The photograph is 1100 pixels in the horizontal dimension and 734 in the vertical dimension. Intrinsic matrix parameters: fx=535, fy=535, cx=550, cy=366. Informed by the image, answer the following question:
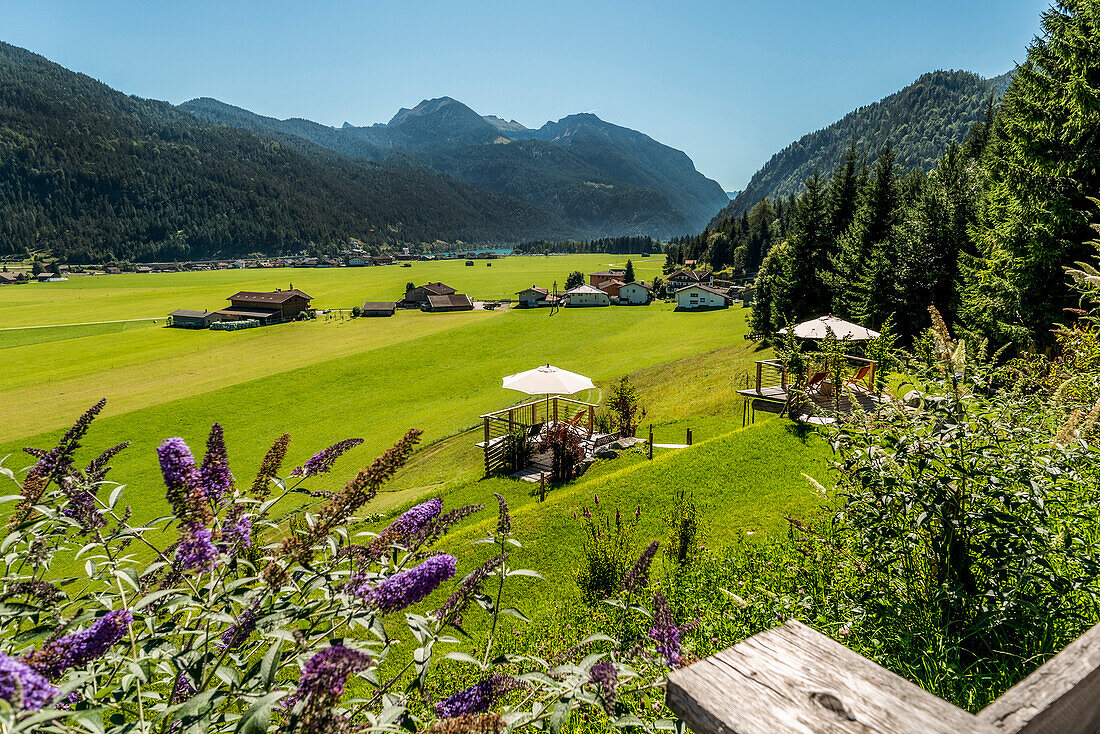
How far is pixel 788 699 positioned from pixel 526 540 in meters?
8.10

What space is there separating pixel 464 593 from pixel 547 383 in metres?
13.5

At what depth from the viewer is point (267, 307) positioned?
71.9 metres

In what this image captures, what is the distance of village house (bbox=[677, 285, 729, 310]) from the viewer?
228 feet

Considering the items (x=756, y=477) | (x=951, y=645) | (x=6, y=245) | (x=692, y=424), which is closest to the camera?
(x=951, y=645)

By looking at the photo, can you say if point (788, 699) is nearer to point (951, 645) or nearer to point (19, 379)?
point (951, 645)

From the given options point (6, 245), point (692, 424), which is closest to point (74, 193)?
point (6, 245)

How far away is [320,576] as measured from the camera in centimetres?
170

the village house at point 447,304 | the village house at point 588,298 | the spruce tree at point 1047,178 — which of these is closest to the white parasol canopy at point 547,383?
the spruce tree at point 1047,178

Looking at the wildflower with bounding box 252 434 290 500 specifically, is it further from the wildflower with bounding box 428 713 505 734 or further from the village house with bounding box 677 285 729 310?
the village house with bounding box 677 285 729 310

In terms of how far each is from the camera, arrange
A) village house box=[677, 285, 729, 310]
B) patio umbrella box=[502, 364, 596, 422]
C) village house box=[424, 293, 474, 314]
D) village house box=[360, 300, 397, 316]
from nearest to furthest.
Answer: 1. patio umbrella box=[502, 364, 596, 422]
2. village house box=[677, 285, 729, 310]
3. village house box=[360, 300, 397, 316]
4. village house box=[424, 293, 474, 314]

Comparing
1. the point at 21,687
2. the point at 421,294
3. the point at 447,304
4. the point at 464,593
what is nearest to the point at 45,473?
the point at 21,687

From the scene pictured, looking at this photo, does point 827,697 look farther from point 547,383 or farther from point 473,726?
point 547,383

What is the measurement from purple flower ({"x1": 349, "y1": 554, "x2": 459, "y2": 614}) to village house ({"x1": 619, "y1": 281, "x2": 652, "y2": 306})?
265ft

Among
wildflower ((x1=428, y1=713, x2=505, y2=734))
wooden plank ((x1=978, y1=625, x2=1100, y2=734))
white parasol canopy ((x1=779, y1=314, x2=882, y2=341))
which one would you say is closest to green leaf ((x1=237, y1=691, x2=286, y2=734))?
wildflower ((x1=428, y1=713, x2=505, y2=734))
